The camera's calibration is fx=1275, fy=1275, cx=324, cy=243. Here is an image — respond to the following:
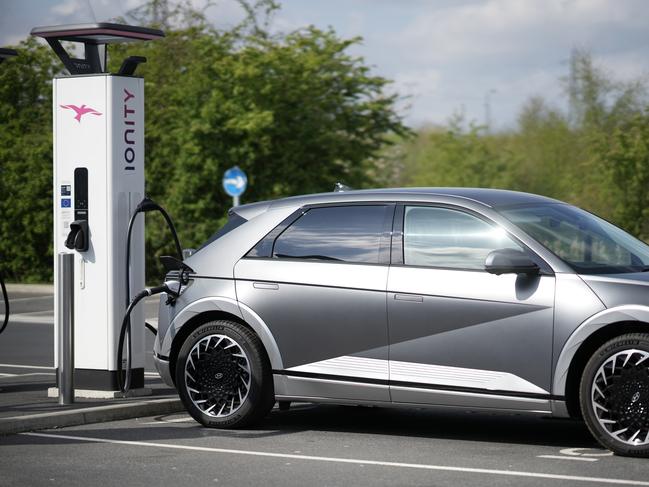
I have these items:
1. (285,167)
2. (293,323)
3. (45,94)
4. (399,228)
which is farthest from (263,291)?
(45,94)

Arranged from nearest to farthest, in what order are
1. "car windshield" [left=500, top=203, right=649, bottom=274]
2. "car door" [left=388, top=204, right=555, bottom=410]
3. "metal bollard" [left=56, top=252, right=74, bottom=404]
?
"car door" [left=388, top=204, right=555, bottom=410] < "car windshield" [left=500, top=203, right=649, bottom=274] < "metal bollard" [left=56, top=252, right=74, bottom=404]

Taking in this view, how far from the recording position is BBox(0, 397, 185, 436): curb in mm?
8578

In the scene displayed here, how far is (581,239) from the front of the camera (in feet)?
27.0

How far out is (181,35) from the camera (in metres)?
32.5

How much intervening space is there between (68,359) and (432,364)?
2998 millimetres

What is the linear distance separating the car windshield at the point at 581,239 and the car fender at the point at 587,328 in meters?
0.35

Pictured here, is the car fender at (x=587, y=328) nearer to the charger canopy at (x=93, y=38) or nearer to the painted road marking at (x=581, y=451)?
the painted road marking at (x=581, y=451)

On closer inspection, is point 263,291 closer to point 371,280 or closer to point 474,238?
point 371,280

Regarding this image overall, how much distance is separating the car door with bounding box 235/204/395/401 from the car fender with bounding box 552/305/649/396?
1.15 meters

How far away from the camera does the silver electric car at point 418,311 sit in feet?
25.0

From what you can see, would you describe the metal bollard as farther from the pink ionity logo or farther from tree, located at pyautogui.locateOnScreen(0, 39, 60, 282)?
tree, located at pyautogui.locateOnScreen(0, 39, 60, 282)

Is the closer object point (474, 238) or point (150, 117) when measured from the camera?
point (474, 238)

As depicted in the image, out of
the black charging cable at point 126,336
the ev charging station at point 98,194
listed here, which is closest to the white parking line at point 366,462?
the black charging cable at point 126,336

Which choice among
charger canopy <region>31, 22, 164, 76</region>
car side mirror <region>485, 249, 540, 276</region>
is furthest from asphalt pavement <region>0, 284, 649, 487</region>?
charger canopy <region>31, 22, 164, 76</region>
